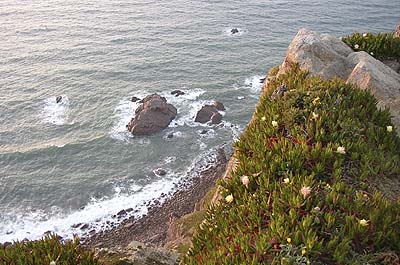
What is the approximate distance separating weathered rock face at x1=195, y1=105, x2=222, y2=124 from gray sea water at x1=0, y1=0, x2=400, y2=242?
97cm

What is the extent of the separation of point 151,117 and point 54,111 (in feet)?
41.2

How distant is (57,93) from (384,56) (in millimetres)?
42933

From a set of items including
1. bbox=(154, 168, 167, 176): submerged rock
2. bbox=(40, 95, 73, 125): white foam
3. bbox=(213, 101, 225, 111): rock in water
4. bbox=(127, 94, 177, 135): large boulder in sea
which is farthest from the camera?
bbox=(213, 101, 225, 111): rock in water

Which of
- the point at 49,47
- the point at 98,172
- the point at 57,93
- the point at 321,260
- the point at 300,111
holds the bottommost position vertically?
the point at 98,172

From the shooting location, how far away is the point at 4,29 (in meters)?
66.2

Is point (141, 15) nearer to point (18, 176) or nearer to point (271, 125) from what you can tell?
point (18, 176)

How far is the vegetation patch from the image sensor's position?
6.50 metres

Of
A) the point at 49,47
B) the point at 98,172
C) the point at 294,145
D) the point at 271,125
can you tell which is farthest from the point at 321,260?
the point at 49,47

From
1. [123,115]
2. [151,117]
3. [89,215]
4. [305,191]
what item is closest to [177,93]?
[151,117]

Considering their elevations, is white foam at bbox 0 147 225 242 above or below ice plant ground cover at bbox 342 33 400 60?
below

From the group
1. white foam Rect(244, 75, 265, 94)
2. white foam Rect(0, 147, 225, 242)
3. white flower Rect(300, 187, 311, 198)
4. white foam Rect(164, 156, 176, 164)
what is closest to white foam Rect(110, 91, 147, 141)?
white foam Rect(164, 156, 176, 164)

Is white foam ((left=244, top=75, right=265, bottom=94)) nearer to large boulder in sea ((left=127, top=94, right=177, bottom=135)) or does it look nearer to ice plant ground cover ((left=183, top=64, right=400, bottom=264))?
large boulder in sea ((left=127, top=94, right=177, bottom=135))

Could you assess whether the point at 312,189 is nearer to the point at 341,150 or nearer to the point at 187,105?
the point at 341,150

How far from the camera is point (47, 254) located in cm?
672
